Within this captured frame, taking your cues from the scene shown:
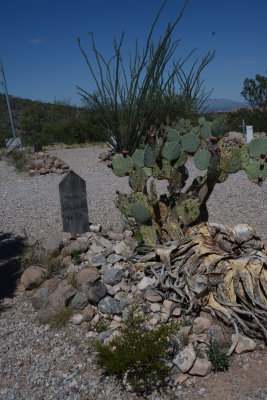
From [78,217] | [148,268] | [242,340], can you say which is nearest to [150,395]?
[242,340]

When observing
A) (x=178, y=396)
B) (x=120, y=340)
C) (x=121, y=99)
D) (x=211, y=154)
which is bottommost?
(x=178, y=396)

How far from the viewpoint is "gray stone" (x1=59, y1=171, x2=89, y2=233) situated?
5336 mm

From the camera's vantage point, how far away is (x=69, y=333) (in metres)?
3.51

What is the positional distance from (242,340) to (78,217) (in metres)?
3.05

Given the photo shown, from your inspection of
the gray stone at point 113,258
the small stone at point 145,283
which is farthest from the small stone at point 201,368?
the gray stone at point 113,258

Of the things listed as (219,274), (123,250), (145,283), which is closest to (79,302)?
(145,283)

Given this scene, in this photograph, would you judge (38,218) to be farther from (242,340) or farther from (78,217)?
(242,340)

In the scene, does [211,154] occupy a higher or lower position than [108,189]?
higher

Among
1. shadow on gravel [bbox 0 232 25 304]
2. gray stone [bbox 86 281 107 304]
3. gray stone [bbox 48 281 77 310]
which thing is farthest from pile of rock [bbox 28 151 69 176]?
A: gray stone [bbox 86 281 107 304]

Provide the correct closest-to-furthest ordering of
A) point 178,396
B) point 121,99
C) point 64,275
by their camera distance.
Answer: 1. point 178,396
2. point 64,275
3. point 121,99

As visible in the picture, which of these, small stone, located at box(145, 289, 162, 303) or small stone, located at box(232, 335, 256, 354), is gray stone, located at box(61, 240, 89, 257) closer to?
small stone, located at box(145, 289, 162, 303)

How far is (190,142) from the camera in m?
4.40

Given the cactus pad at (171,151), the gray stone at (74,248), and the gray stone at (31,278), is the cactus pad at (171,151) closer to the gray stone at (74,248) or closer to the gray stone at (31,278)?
the gray stone at (74,248)

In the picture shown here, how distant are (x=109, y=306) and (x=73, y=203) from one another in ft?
6.90
